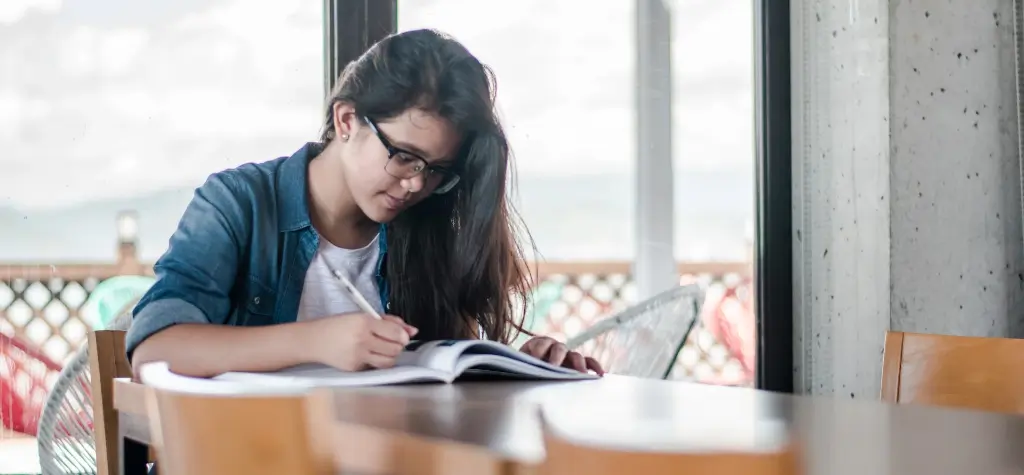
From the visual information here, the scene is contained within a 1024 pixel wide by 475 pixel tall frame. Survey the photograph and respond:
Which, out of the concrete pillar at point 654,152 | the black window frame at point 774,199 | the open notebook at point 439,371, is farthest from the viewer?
the black window frame at point 774,199

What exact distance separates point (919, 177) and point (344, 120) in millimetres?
1395

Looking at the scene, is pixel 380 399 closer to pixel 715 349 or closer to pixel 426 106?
pixel 426 106

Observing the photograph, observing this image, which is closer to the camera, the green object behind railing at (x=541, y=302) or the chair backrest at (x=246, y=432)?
the chair backrest at (x=246, y=432)

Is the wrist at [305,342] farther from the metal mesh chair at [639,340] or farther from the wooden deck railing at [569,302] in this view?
the metal mesh chair at [639,340]

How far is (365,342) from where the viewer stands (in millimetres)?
1236

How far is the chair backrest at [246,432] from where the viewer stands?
61cm

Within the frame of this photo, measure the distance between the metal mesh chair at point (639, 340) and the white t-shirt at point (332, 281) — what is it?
410 millimetres

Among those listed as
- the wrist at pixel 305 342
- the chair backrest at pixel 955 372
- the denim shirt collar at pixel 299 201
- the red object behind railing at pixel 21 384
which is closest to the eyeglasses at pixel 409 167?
the denim shirt collar at pixel 299 201

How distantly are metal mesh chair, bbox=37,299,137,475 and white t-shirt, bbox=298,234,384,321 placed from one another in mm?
360

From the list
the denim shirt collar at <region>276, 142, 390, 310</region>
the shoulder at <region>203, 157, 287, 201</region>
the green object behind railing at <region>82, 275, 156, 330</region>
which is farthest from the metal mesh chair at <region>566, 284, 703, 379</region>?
the green object behind railing at <region>82, 275, 156, 330</region>

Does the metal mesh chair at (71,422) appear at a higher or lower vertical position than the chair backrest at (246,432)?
lower

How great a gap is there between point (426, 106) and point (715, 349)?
3.61 feet

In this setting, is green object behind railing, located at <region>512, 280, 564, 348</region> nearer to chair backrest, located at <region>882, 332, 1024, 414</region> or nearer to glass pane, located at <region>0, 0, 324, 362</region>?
glass pane, located at <region>0, 0, 324, 362</region>

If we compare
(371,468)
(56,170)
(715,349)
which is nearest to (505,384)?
(371,468)
